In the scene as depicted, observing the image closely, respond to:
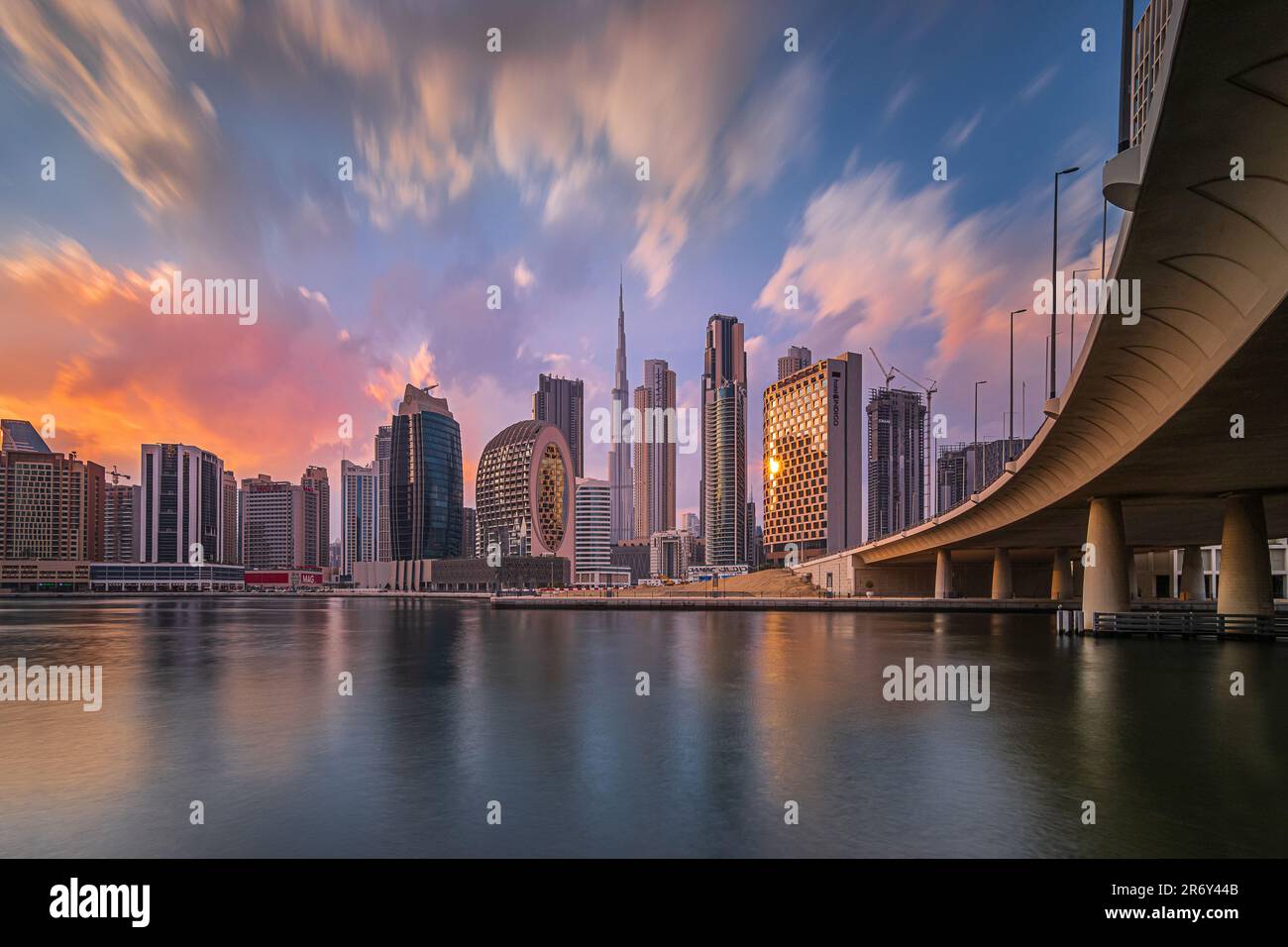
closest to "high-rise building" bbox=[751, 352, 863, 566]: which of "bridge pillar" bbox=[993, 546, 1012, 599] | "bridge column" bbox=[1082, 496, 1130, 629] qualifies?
"bridge pillar" bbox=[993, 546, 1012, 599]

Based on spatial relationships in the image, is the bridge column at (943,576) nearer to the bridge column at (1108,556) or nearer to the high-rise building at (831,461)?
the bridge column at (1108,556)

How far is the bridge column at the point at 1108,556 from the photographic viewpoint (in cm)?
4662

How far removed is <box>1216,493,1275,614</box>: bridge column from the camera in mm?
41438

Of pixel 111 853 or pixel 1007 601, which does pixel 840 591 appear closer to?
pixel 1007 601

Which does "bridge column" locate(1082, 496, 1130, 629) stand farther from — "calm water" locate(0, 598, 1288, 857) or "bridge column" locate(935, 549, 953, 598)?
"bridge column" locate(935, 549, 953, 598)

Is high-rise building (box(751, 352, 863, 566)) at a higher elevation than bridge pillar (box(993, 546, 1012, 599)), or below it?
higher

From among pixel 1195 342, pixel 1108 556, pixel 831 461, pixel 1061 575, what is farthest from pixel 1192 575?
pixel 831 461

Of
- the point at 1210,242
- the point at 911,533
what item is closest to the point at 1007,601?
the point at 911,533

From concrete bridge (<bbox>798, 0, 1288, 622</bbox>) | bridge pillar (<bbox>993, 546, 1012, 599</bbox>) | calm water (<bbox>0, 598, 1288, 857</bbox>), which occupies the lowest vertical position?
bridge pillar (<bbox>993, 546, 1012, 599</bbox>)

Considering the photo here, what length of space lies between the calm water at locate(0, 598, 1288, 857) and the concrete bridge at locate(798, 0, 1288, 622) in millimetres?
9997

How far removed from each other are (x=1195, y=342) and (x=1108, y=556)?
3236cm

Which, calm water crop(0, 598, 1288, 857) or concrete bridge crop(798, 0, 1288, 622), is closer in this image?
concrete bridge crop(798, 0, 1288, 622)

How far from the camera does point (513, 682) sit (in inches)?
1156
